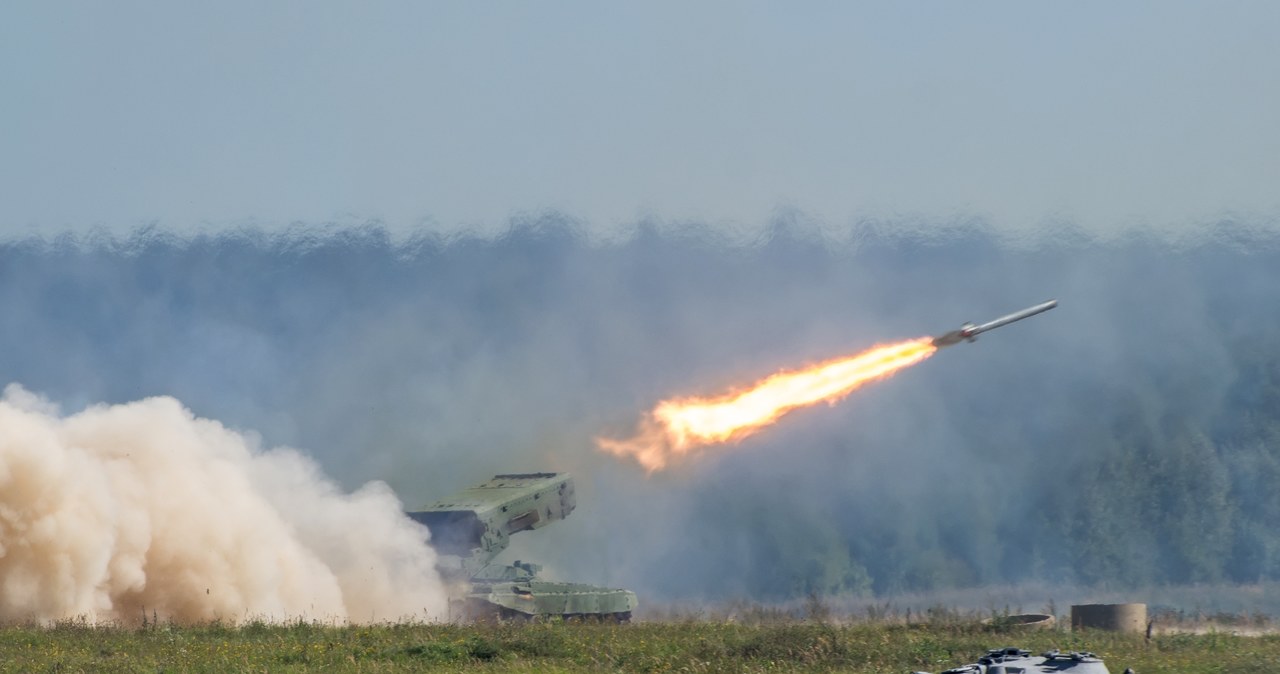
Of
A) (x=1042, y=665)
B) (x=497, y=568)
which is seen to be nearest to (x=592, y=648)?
(x=1042, y=665)

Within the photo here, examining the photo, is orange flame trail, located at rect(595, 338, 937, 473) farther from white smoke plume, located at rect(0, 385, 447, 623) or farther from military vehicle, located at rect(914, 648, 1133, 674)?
military vehicle, located at rect(914, 648, 1133, 674)

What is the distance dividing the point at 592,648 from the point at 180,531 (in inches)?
437

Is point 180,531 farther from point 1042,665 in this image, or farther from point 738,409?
point 1042,665

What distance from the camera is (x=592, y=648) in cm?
2341

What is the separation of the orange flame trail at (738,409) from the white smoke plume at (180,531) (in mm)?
5132

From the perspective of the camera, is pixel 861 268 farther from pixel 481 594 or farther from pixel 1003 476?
pixel 481 594

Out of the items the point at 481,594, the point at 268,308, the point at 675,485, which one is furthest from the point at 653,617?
the point at 268,308

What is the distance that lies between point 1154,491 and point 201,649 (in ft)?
84.7

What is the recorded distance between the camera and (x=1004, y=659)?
1709cm

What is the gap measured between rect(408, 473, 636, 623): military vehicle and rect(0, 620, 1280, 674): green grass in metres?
6.00

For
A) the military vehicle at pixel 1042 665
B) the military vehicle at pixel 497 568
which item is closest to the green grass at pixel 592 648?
the military vehicle at pixel 1042 665

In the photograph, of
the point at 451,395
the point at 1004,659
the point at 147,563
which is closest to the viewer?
the point at 1004,659

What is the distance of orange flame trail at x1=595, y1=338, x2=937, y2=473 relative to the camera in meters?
31.7

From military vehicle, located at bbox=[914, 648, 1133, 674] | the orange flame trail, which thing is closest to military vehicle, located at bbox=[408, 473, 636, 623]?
the orange flame trail
